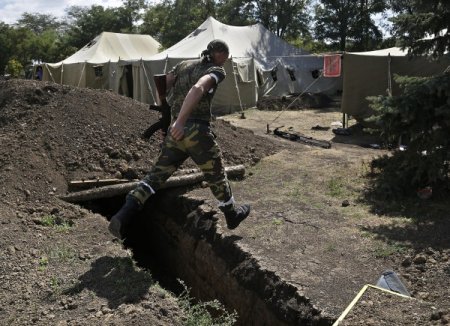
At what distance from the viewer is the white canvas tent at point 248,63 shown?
18.5 metres

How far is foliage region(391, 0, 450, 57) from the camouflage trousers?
3.64 meters

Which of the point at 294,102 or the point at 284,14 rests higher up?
the point at 284,14

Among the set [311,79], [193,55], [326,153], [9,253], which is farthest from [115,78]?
[9,253]

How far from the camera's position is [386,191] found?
6.34 meters

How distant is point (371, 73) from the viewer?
12.3 metres

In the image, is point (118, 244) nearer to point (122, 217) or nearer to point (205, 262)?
point (122, 217)

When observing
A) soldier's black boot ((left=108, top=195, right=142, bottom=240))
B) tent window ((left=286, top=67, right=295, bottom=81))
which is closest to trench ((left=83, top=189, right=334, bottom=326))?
soldier's black boot ((left=108, top=195, right=142, bottom=240))

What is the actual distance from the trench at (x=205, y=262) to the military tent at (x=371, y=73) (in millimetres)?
7044

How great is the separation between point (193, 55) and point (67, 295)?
15410mm

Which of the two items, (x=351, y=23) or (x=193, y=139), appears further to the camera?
(x=351, y=23)

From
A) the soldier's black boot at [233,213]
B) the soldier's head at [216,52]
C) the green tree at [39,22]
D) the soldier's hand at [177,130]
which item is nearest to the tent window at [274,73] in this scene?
the soldier's black boot at [233,213]

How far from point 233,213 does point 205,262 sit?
78cm

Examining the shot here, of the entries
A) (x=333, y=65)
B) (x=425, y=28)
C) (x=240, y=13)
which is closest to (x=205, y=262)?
(x=425, y=28)

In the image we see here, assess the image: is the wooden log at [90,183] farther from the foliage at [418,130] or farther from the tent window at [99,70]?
the tent window at [99,70]
